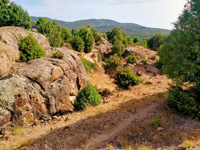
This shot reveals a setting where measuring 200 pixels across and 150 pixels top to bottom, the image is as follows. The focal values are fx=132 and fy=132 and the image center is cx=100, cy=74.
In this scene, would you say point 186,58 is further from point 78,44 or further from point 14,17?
point 14,17

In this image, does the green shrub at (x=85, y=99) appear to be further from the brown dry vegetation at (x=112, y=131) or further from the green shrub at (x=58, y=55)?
the green shrub at (x=58, y=55)

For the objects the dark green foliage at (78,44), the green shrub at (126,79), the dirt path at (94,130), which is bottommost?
the dirt path at (94,130)

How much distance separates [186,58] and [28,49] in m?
12.9

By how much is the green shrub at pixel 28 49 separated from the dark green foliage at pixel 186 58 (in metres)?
11.2

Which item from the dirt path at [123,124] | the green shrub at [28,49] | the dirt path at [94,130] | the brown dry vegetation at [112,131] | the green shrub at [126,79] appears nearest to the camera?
the brown dry vegetation at [112,131]

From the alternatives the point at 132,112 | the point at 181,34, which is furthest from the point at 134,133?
the point at 181,34

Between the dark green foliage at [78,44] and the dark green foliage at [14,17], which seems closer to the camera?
the dark green foliage at [14,17]

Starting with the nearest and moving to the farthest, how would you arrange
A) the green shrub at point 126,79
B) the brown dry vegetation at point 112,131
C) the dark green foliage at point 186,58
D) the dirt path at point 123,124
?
the brown dry vegetation at point 112,131
the dirt path at point 123,124
the dark green foliage at point 186,58
the green shrub at point 126,79

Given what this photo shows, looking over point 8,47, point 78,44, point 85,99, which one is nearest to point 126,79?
point 85,99

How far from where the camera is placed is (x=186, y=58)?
8.60 meters

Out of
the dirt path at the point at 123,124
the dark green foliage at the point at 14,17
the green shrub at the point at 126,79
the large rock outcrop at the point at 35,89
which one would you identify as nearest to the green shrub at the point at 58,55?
the large rock outcrop at the point at 35,89

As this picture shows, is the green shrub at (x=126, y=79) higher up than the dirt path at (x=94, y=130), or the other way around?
the green shrub at (x=126, y=79)

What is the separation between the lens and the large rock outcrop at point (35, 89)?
899 cm

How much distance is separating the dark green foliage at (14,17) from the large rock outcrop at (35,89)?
9430 mm
